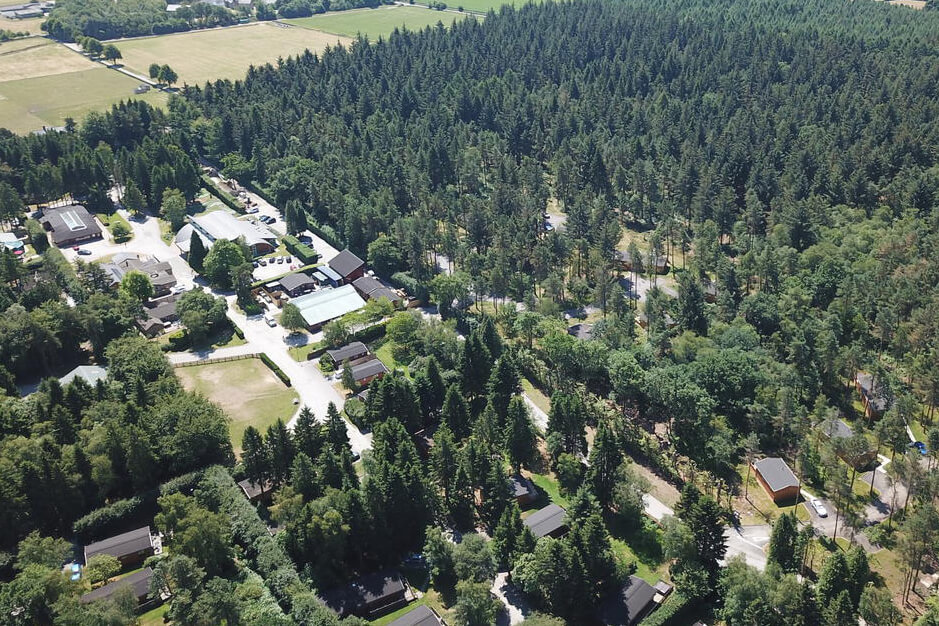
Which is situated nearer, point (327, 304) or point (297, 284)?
point (327, 304)

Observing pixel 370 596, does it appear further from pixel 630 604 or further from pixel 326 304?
pixel 326 304

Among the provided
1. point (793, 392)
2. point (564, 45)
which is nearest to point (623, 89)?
point (564, 45)

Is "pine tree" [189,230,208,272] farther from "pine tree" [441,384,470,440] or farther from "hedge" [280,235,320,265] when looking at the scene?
"pine tree" [441,384,470,440]

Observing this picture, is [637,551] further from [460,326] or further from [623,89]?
[623,89]

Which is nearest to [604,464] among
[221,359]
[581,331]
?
[581,331]

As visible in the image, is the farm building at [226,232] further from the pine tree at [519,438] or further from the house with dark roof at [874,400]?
the house with dark roof at [874,400]

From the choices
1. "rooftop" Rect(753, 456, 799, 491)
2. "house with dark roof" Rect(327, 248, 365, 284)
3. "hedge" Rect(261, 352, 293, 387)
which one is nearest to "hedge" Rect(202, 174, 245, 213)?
"house with dark roof" Rect(327, 248, 365, 284)
